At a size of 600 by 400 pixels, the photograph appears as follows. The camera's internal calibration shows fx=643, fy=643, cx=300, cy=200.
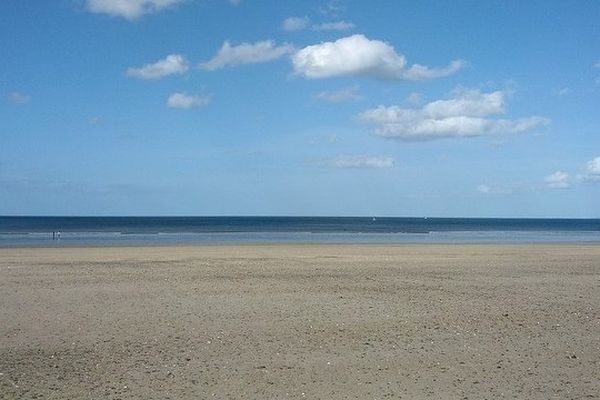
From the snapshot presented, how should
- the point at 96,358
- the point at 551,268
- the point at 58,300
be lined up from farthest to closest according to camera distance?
the point at 551,268 < the point at 58,300 < the point at 96,358

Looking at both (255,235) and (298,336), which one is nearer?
(298,336)

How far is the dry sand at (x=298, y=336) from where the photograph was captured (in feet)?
27.9

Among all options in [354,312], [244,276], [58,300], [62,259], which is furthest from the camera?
[62,259]

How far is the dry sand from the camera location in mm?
8508

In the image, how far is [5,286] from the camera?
1833 cm

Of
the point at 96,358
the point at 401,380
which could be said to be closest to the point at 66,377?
the point at 96,358

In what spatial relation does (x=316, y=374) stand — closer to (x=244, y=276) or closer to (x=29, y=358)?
(x=29, y=358)

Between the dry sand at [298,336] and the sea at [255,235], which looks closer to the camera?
the dry sand at [298,336]

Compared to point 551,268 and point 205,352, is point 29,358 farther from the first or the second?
point 551,268

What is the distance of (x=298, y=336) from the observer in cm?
1144

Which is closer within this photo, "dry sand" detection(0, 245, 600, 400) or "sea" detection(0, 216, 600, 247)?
"dry sand" detection(0, 245, 600, 400)

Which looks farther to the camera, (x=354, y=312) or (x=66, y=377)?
(x=354, y=312)

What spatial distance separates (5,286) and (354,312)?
10.5m

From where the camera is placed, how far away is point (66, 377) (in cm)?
880
